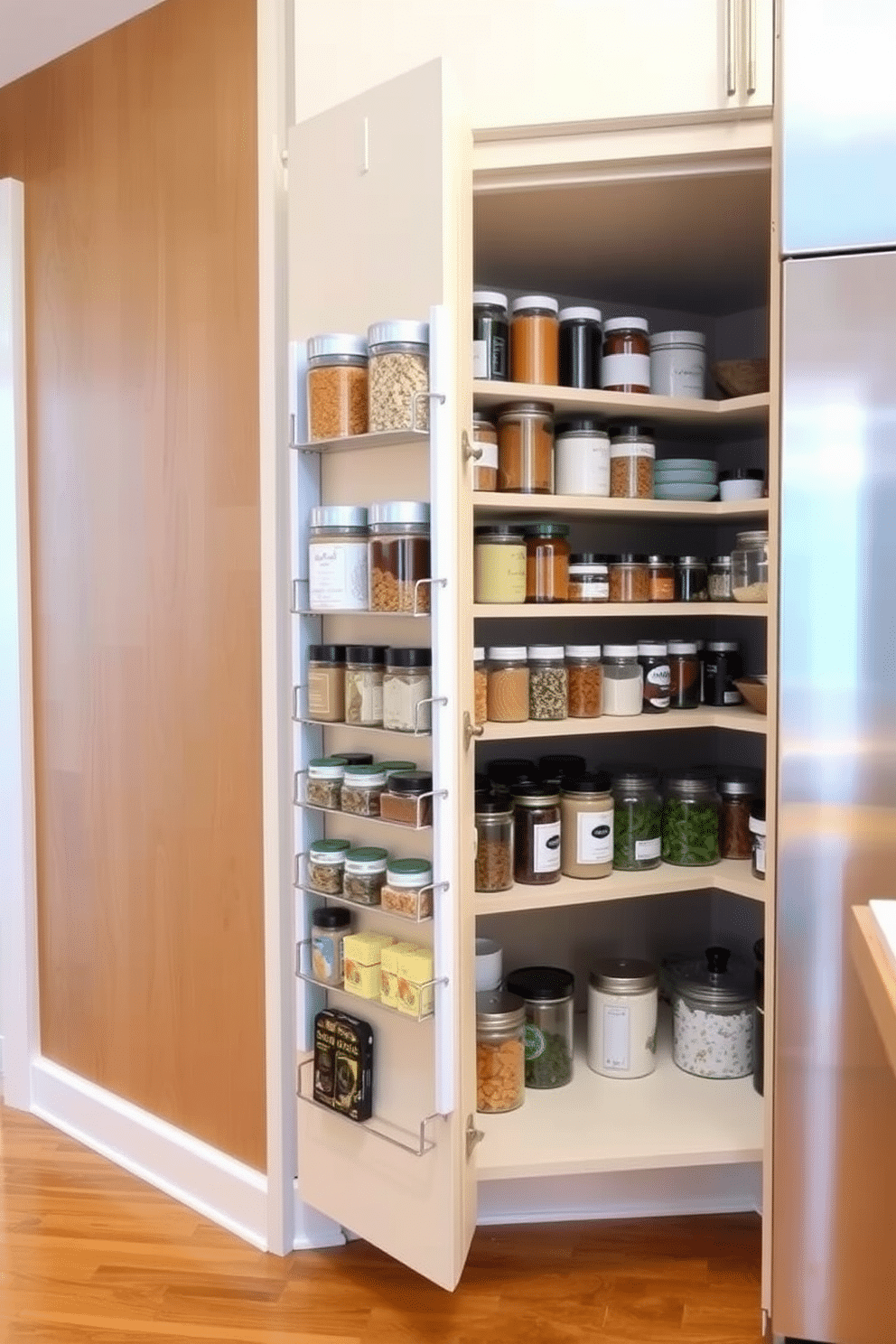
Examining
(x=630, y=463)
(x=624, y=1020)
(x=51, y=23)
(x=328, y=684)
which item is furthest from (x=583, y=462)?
(x=51, y=23)

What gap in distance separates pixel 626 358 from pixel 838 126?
52 cm

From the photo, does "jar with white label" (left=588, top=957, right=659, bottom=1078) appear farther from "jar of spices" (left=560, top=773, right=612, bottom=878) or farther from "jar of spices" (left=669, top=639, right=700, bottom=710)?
"jar of spices" (left=669, top=639, right=700, bottom=710)

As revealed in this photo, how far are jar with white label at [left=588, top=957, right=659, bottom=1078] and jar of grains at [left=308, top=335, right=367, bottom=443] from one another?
1084 millimetres

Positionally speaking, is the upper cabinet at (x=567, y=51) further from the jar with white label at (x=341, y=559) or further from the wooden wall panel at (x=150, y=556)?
the jar with white label at (x=341, y=559)

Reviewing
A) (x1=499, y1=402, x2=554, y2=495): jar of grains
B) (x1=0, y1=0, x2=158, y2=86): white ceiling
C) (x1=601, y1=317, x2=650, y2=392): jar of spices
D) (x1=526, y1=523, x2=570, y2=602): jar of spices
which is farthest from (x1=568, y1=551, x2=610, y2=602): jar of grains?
(x1=0, y1=0, x2=158, y2=86): white ceiling

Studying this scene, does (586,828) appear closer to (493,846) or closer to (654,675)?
(493,846)

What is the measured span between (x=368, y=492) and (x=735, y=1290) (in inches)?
55.0

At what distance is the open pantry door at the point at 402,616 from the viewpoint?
146 centimetres

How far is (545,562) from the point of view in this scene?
181 centimetres

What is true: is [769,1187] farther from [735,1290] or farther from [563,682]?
[563,682]

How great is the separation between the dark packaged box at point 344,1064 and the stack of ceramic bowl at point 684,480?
1037mm

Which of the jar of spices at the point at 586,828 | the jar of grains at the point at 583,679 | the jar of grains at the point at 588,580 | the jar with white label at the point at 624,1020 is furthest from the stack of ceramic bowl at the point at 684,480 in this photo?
the jar with white label at the point at 624,1020

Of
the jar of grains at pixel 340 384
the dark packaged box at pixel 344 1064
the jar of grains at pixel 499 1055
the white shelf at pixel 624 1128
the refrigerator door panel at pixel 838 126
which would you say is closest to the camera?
the refrigerator door panel at pixel 838 126

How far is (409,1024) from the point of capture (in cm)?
160
